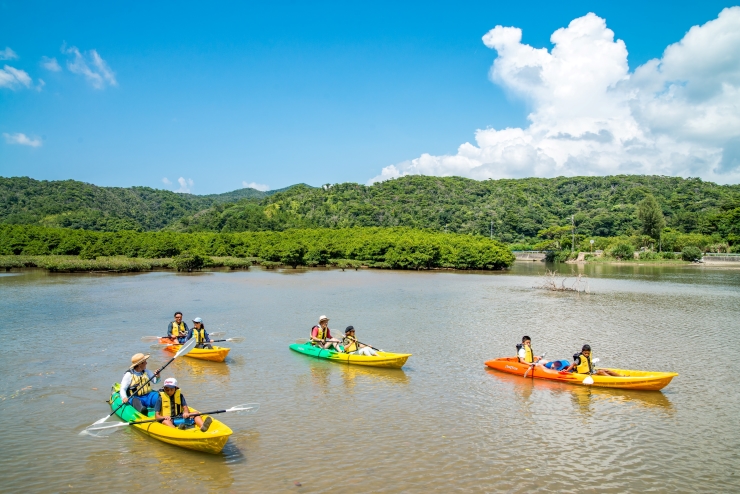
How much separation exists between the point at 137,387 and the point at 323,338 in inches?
289

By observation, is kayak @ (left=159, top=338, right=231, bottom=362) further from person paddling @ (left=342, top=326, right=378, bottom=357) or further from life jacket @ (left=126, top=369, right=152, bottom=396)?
life jacket @ (left=126, top=369, right=152, bottom=396)

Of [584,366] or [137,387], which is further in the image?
[584,366]

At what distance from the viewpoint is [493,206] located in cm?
12212

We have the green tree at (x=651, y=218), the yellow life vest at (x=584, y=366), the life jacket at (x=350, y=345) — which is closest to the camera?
the yellow life vest at (x=584, y=366)

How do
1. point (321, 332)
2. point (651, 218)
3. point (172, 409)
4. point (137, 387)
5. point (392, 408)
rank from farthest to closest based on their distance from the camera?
A: point (651, 218) → point (321, 332) → point (392, 408) → point (137, 387) → point (172, 409)

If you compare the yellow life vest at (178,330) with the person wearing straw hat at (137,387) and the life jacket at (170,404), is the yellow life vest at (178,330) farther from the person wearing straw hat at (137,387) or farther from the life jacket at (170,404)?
the life jacket at (170,404)

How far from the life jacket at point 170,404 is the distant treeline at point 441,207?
87770mm

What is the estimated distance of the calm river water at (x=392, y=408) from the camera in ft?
29.5

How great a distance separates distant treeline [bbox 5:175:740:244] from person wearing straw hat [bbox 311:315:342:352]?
80031 mm

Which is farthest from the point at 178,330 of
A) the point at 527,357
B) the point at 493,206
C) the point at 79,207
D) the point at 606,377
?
the point at 493,206

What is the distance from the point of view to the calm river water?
29.5 ft

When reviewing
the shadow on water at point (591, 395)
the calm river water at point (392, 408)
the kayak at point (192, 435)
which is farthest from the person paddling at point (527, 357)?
the kayak at point (192, 435)

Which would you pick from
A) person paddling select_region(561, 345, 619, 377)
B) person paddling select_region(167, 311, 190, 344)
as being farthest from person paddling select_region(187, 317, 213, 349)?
person paddling select_region(561, 345, 619, 377)

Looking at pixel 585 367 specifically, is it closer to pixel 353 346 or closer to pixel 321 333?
pixel 353 346
